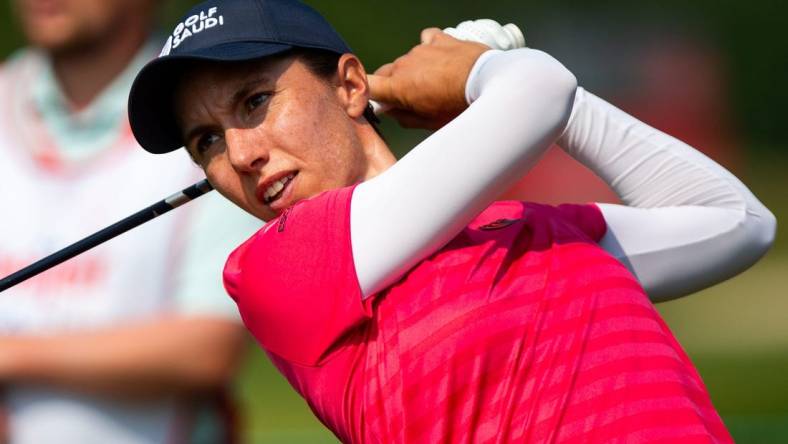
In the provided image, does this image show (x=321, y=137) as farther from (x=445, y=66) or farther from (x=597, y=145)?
(x=597, y=145)

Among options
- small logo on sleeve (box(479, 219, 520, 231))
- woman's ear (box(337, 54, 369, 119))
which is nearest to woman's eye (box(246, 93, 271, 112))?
woman's ear (box(337, 54, 369, 119))

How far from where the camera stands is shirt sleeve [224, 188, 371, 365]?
179cm

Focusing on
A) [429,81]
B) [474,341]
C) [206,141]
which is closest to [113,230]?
[206,141]

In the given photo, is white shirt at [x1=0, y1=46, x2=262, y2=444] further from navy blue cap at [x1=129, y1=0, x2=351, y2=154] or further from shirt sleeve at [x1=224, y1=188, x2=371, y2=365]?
shirt sleeve at [x1=224, y1=188, x2=371, y2=365]

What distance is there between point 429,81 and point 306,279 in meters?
0.34

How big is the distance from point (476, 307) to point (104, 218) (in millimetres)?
1132

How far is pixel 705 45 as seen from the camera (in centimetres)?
1295

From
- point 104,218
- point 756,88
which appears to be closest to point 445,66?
point 104,218

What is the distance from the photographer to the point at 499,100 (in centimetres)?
175

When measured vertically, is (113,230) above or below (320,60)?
below

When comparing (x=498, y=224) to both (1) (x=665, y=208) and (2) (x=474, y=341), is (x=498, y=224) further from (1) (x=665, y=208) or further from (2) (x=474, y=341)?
(1) (x=665, y=208)

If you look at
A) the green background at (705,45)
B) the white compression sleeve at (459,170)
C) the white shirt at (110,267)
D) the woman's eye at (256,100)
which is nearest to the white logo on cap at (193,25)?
the woman's eye at (256,100)

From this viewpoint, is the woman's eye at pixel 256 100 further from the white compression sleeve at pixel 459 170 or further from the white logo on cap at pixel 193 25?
the white compression sleeve at pixel 459 170

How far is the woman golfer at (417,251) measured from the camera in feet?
5.78
